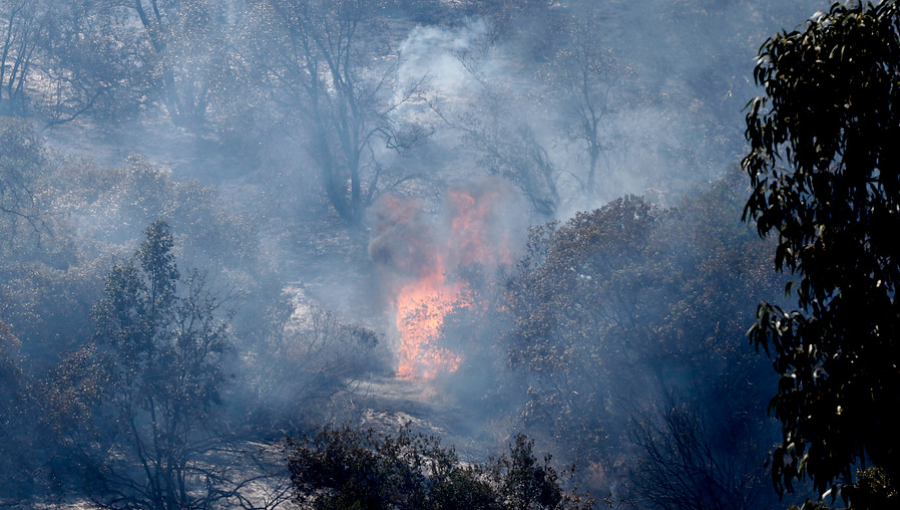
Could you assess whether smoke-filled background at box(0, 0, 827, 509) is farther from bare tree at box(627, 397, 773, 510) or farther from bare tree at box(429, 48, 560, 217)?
bare tree at box(429, 48, 560, 217)

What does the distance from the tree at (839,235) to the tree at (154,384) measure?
63.6 ft

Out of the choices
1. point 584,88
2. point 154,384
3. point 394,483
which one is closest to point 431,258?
point 154,384

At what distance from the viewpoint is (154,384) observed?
939 inches

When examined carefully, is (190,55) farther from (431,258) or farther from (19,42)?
(431,258)

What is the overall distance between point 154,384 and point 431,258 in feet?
55.9

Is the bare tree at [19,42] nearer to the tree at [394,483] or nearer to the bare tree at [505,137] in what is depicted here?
the bare tree at [505,137]

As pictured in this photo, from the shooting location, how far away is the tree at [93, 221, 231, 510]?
2288 centimetres

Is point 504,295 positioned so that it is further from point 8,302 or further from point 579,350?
point 8,302

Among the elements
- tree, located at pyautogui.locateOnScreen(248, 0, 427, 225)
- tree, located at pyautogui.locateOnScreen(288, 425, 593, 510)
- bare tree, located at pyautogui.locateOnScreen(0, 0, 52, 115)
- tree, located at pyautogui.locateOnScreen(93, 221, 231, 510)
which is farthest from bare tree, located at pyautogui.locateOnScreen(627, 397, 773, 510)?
bare tree, located at pyautogui.locateOnScreen(0, 0, 52, 115)

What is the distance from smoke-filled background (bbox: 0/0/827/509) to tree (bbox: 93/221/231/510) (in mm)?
110

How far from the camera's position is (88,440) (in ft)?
78.1

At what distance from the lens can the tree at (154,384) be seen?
22.9 meters

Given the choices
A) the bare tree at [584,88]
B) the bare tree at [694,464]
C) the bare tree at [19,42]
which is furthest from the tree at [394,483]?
the bare tree at [19,42]

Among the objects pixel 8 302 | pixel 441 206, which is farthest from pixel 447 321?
pixel 8 302
